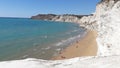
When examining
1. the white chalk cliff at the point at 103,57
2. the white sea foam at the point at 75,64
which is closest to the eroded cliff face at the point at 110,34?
the white chalk cliff at the point at 103,57

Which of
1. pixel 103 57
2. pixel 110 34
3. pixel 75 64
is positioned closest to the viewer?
pixel 75 64

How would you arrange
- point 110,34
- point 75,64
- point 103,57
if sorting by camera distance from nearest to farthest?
point 75,64
point 103,57
point 110,34

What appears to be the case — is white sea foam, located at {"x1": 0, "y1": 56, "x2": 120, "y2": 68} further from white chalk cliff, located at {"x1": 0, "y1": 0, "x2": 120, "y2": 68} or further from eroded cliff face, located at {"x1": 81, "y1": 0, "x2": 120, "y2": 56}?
eroded cliff face, located at {"x1": 81, "y1": 0, "x2": 120, "y2": 56}

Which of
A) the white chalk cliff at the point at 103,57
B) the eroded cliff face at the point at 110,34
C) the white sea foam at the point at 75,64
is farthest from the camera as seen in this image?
the eroded cliff face at the point at 110,34

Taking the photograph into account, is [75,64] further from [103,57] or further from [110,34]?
[110,34]

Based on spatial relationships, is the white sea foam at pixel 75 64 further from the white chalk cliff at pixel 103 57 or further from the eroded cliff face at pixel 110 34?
the eroded cliff face at pixel 110 34

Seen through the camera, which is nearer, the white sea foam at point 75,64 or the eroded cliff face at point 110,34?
the white sea foam at point 75,64

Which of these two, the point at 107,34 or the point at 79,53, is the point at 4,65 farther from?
the point at 79,53

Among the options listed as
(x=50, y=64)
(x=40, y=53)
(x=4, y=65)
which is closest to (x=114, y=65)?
(x=50, y=64)

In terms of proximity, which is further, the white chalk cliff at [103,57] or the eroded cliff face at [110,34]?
the eroded cliff face at [110,34]

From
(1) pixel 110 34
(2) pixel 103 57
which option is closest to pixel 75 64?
(2) pixel 103 57

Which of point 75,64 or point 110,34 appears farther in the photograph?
point 110,34

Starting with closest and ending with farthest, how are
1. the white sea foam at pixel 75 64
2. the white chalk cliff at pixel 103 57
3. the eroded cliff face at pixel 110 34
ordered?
the white sea foam at pixel 75 64 → the white chalk cliff at pixel 103 57 → the eroded cliff face at pixel 110 34
